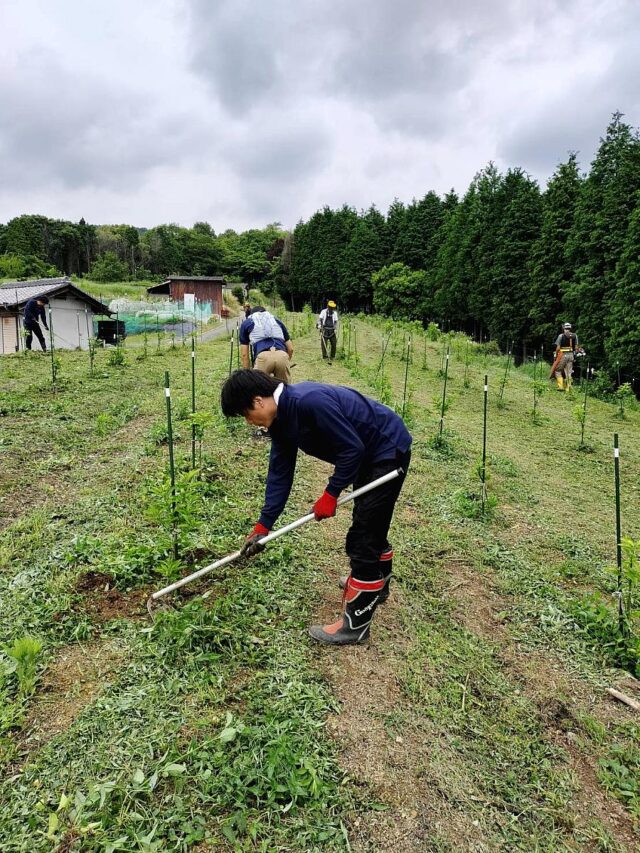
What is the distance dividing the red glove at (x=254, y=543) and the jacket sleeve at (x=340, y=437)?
62cm

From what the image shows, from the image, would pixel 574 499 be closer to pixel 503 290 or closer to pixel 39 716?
pixel 39 716

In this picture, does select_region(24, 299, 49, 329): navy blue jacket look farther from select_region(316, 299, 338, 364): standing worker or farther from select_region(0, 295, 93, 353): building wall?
select_region(316, 299, 338, 364): standing worker

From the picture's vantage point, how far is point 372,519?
2.67 meters

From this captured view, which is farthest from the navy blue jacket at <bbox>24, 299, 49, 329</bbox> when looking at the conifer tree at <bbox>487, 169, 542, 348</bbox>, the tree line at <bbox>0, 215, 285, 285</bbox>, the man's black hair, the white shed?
the tree line at <bbox>0, 215, 285, 285</bbox>

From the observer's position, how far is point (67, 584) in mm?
3145

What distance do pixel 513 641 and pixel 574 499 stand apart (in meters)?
3.10

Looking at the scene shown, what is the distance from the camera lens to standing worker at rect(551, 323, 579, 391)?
1214cm

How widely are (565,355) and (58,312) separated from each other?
18.9 meters

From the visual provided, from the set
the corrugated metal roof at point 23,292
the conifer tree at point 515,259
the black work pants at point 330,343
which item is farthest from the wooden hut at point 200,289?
the black work pants at point 330,343

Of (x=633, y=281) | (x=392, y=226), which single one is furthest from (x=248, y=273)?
(x=633, y=281)

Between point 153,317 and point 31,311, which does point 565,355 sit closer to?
point 31,311

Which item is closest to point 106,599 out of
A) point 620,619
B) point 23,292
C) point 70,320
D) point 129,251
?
point 620,619

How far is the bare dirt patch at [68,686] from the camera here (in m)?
2.24

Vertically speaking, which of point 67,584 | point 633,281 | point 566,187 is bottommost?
point 67,584
